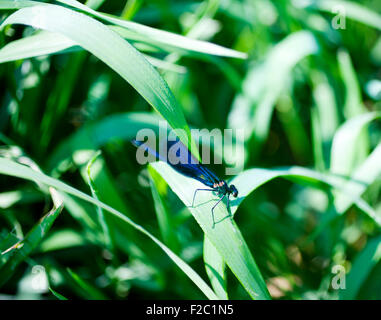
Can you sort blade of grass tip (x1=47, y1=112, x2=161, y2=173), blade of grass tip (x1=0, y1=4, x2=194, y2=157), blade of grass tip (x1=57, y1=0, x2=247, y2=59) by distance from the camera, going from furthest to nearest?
blade of grass tip (x1=47, y1=112, x2=161, y2=173) → blade of grass tip (x1=57, y1=0, x2=247, y2=59) → blade of grass tip (x1=0, y1=4, x2=194, y2=157)

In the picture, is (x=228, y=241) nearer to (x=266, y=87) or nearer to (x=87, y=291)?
(x=87, y=291)

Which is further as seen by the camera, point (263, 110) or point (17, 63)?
point (263, 110)

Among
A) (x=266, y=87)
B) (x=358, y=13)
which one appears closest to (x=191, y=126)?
(x=266, y=87)

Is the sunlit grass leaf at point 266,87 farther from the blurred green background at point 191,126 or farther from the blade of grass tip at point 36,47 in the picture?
the blade of grass tip at point 36,47

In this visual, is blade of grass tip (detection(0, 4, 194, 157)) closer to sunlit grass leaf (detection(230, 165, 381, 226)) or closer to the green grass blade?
sunlit grass leaf (detection(230, 165, 381, 226))

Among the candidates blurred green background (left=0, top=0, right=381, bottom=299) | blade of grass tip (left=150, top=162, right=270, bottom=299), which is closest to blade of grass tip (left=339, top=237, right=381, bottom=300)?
blurred green background (left=0, top=0, right=381, bottom=299)

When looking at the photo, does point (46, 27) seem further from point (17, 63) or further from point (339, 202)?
point (339, 202)
